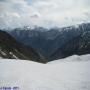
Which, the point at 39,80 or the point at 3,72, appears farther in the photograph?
the point at 3,72

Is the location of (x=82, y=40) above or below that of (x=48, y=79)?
below

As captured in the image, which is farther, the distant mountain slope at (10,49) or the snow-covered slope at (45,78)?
the distant mountain slope at (10,49)

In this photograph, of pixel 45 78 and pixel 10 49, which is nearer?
pixel 45 78

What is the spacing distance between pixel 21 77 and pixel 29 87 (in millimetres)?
785

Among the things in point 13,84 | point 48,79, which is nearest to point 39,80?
point 48,79

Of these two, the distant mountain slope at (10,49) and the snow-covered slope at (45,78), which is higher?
the snow-covered slope at (45,78)

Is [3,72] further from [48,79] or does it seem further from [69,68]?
[69,68]

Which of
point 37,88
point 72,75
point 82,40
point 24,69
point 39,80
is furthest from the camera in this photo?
point 82,40

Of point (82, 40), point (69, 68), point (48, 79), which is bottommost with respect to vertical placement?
point (82, 40)

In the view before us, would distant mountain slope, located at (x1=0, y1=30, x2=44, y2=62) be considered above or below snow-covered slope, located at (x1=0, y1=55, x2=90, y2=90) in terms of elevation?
below

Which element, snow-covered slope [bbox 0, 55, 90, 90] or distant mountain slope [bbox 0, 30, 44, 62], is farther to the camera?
distant mountain slope [bbox 0, 30, 44, 62]

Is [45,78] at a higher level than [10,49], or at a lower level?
higher

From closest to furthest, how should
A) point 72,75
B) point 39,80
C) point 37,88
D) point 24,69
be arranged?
point 37,88 → point 39,80 → point 72,75 → point 24,69

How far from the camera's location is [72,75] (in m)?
7.43
